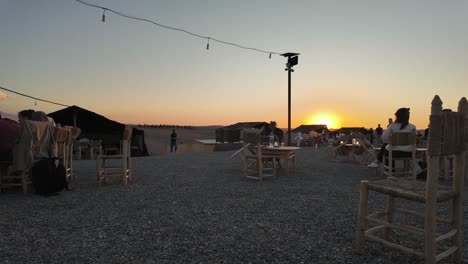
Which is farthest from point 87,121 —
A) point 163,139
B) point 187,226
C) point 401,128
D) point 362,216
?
point 163,139

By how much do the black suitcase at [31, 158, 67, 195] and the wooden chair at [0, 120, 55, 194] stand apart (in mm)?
141

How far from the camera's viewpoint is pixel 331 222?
378 centimetres

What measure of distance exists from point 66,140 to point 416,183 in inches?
240

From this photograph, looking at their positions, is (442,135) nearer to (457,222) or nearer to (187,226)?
(457,222)

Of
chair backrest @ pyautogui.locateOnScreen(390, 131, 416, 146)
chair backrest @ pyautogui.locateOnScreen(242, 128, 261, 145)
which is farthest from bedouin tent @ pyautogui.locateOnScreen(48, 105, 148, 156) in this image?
chair backrest @ pyautogui.locateOnScreen(390, 131, 416, 146)

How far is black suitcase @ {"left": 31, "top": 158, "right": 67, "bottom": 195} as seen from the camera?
5461mm

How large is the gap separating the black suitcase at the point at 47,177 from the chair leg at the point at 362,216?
497 centimetres

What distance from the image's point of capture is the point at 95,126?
1616 cm

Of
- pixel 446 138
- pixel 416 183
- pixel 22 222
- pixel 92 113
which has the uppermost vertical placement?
pixel 92 113

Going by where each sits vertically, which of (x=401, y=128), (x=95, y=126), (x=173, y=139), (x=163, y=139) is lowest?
(x=163, y=139)

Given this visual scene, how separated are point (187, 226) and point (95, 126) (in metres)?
14.2

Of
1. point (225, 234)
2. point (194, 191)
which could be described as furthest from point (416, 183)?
point (194, 191)

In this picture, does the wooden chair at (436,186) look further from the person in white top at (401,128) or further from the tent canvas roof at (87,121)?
the tent canvas roof at (87,121)

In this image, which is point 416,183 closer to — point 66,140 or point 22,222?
point 22,222
